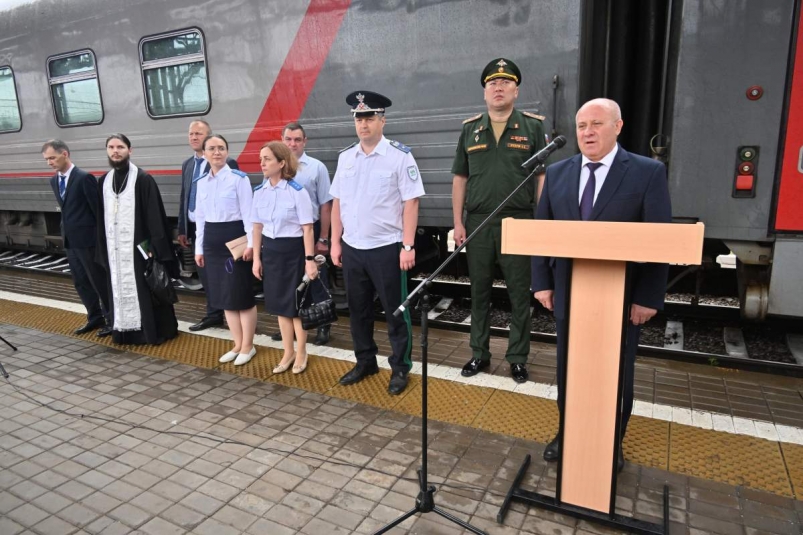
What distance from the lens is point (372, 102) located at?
10.9 feet

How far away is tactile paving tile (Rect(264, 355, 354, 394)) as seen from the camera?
378cm

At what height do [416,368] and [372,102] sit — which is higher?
[372,102]

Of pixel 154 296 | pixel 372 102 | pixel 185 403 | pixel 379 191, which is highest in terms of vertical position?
pixel 372 102

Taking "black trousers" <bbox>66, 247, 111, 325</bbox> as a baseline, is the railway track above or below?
below

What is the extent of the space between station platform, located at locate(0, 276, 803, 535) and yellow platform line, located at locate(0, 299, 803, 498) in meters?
0.01

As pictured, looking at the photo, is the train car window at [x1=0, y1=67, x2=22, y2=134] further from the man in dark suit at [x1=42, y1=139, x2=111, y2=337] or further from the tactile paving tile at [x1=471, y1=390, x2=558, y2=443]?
the tactile paving tile at [x1=471, y1=390, x2=558, y2=443]

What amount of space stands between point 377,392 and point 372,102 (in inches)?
73.2

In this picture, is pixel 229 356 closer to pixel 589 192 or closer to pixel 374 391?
pixel 374 391

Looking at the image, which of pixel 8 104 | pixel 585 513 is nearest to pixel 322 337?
pixel 585 513

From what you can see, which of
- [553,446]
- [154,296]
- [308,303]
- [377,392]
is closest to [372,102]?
[308,303]

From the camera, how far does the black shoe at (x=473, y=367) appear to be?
12.4ft

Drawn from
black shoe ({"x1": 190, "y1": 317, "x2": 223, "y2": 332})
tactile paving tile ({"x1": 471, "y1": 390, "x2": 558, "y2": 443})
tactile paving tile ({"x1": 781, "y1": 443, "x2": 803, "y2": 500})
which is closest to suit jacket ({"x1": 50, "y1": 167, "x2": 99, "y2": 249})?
black shoe ({"x1": 190, "y1": 317, "x2": 223, "y2": 332})

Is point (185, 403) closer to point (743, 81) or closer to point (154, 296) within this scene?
point (154, 296)

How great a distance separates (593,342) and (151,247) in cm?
394
